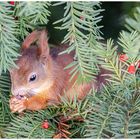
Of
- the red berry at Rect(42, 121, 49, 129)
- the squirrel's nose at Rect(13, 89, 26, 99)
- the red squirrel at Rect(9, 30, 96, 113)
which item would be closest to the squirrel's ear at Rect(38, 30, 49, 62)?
the red squirrel at Rect(9, 30, 96, 113)

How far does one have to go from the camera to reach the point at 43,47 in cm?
115

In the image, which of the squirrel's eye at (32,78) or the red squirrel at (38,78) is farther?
the squirrel's eye at (32,78)

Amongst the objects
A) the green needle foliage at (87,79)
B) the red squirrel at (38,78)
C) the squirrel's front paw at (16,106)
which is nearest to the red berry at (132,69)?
the green needle foliage at (87,79)

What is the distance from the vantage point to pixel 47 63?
1236 millimetres

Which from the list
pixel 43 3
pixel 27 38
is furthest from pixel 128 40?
pixel 27 38

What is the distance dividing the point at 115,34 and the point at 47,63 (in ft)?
0.76

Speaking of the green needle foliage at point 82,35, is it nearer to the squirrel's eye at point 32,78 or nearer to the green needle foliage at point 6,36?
the green needle foliage at point 6,36

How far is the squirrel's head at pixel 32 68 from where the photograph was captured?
1061 mm

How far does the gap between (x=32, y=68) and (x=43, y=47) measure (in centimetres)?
A: 8

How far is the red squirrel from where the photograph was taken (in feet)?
3.50

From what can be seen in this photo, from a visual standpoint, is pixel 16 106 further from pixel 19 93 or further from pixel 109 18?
pixel 109 18

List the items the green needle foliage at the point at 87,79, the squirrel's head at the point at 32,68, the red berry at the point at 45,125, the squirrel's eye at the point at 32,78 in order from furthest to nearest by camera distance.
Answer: the squirrel's eye at the point at 32,78 < the squirrel's head at the point at 32,68 < the red berry at the point at 45,125 < the green needle foliage at the point at 87,79

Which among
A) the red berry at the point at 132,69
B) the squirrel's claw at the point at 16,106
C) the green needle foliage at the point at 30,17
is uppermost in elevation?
the green needle foliage at the point at 30,17

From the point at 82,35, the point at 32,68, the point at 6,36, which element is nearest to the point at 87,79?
the point at 82,35
